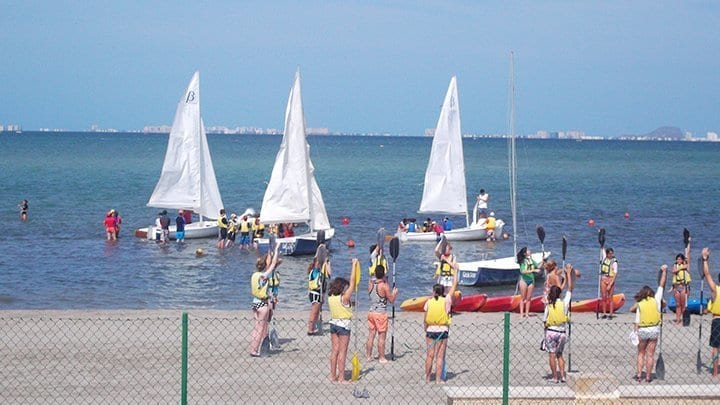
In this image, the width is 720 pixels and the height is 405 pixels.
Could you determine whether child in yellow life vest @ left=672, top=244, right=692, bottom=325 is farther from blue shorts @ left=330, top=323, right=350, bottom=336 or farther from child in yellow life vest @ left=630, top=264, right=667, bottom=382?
blue shorts @ left=330, top=323, right=350, bottom=336

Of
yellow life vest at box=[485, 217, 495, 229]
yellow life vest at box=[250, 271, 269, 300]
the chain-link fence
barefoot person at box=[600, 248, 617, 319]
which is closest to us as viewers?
the chain-link fence

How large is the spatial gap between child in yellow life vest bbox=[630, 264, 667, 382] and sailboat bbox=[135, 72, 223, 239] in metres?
28.9

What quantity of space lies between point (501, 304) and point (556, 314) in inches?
294

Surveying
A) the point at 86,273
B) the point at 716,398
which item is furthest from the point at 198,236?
the point at 716,398

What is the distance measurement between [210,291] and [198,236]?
12907mm

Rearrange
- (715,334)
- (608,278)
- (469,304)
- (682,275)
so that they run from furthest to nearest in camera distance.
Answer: (469,304) < (608,278) < (682,275) < (715,334)

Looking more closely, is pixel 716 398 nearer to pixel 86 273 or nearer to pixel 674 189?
pixel 86 273

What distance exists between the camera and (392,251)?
52.4 ft

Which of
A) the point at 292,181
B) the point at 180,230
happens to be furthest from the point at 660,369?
the point at 180,230

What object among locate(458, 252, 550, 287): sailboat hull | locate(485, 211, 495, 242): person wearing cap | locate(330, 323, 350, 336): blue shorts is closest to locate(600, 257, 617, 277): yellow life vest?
locate(458, 252, 550, 287): sailboat hull

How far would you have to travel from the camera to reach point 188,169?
4219 centimetres

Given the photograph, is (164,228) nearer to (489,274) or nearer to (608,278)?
(489,274)

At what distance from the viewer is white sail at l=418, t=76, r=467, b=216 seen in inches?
1628

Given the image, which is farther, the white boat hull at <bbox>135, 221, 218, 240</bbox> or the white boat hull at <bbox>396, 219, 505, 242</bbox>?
the white boat hull at <bbox>396, 219, 505, 242</bbox>
